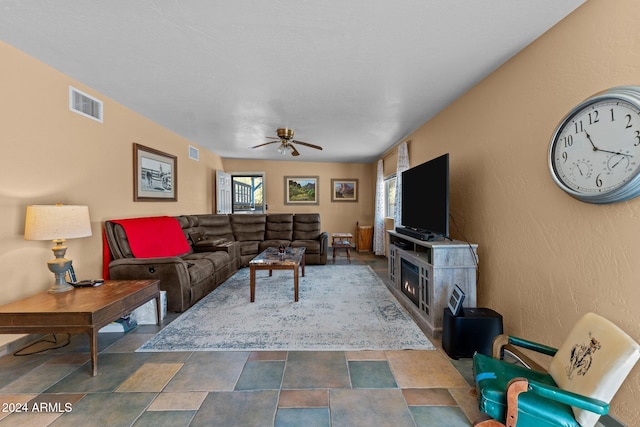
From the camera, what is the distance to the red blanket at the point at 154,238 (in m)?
3.20

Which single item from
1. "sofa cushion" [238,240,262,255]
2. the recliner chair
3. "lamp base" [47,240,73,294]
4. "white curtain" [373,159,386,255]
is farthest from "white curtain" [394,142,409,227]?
"lamp base" [47,240,73,294]

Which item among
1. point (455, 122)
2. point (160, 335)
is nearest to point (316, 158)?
point (455, 122)

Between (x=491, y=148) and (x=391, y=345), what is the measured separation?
198 centimetres

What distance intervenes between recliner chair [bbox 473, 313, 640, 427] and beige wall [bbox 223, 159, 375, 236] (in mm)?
6067

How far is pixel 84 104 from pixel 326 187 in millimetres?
5308

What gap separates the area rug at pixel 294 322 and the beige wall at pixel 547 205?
3.01 feet

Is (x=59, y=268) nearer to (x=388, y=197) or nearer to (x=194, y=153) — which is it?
(x=194, y=153)

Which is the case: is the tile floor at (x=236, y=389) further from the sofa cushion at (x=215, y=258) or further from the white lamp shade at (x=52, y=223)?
the sofa cushion at (x=215, y=258)

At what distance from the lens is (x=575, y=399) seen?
1.15m

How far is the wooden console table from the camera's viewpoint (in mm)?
1878

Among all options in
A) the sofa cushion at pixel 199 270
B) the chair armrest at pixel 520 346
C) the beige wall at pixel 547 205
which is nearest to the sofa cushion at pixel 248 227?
the sofa cushion at pixel 199 270

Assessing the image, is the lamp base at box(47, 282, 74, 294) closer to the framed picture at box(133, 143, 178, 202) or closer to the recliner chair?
the framed picture at box(133, 143, 178, 202)

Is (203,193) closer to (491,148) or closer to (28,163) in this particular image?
(28,163)

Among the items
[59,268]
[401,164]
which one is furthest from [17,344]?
[401,164]
